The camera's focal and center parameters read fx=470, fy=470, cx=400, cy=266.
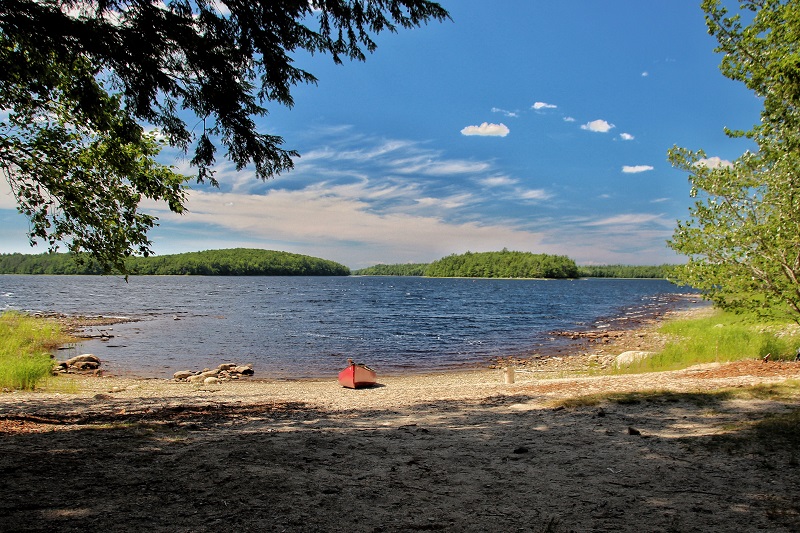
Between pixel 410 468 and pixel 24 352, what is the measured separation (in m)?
20.7

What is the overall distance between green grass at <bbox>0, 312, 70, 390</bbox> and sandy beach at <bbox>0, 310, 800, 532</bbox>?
4.24m

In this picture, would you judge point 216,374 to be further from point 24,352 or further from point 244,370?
point 24,352

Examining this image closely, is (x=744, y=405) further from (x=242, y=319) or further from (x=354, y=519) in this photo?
(x=242, y=319)

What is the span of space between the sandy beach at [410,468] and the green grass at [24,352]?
13.9ft

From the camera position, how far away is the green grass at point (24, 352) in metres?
13.8

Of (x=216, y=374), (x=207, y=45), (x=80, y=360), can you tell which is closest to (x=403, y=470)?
(x=207, y=45)

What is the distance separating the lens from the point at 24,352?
64.0ft

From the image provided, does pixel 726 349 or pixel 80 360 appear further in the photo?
pixel 80 360

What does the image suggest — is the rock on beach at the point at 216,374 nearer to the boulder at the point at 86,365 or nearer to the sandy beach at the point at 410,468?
the boulder at the point at 86,365

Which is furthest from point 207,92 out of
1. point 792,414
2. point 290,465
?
point 792,414

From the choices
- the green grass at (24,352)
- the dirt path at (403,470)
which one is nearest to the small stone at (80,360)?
the green grass at (24,352)

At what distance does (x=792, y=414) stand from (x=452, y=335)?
33.1 meters

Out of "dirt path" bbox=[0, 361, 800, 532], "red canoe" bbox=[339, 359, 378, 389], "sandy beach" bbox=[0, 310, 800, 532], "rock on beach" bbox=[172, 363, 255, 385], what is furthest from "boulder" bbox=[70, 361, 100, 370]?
"dirt path" bbox=[0, 361, 800, 532]

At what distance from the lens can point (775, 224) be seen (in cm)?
1275
